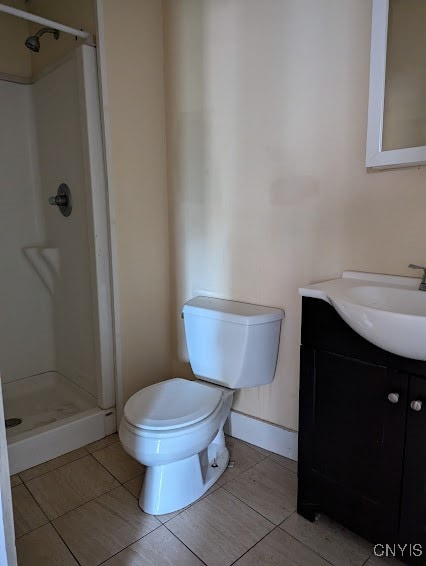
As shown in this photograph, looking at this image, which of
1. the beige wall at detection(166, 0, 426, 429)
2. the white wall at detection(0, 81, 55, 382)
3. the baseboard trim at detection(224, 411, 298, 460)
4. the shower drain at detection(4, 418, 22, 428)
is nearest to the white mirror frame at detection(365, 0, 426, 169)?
the beige wall at detection(166, 0, 426, 429)

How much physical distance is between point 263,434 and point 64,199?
1.55 m

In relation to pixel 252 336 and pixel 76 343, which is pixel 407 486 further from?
pixel 76 343

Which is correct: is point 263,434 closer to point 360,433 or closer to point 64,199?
point 360,433

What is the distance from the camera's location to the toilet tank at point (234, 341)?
1.59 meters

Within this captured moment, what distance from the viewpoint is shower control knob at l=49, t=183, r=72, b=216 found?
80.0 inches

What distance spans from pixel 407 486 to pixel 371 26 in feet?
4.70

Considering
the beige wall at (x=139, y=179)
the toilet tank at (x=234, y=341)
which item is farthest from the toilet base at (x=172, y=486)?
the beige wall at (x=139, y=179)

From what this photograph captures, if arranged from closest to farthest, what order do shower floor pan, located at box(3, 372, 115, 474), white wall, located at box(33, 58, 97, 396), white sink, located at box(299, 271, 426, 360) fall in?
white sink, located at box(299, 271, 426, 360) < shower floor pan, located at box(3, 372, 115, 474) < white wall, located at box(33, 58, 97, 396)

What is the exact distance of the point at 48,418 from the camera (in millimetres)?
2043

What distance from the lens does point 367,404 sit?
1164 millimetres

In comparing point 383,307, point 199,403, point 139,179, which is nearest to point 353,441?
point 383,307

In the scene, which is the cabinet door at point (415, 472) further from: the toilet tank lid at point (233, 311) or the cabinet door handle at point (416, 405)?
the toilet tank lid at point (233, 311)

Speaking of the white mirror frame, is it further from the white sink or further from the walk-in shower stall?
the walk-in shower stall

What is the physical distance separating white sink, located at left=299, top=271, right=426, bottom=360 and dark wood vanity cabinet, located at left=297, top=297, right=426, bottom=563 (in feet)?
0.28
